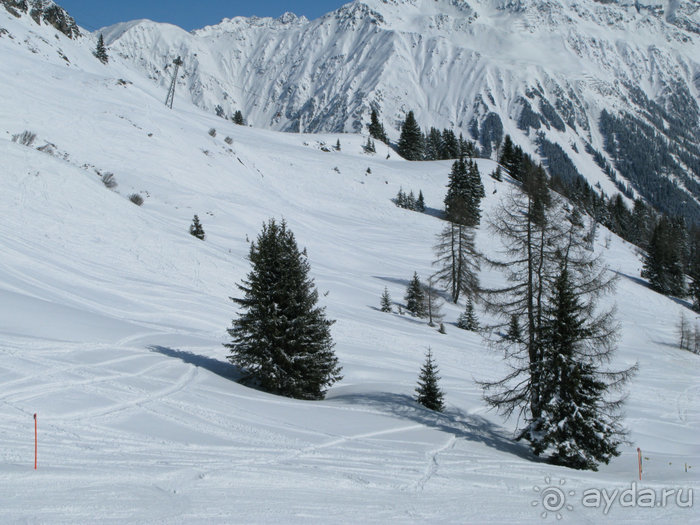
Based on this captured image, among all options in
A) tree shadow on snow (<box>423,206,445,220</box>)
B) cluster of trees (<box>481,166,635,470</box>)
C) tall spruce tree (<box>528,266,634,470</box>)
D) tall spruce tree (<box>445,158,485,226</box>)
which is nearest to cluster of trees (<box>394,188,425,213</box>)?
tree shadow on snow (<box>423,206,445,220</box>)

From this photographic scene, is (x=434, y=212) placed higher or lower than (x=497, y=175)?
lower

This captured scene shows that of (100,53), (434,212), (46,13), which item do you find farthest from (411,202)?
(46,13)

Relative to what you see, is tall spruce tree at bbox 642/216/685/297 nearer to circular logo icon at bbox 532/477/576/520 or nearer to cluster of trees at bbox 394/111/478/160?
cluster of trees at bbox 394/111/478/160

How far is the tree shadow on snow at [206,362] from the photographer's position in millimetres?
14672

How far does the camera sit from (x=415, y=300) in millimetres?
32125

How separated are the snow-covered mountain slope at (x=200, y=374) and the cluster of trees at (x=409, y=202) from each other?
1500 cm

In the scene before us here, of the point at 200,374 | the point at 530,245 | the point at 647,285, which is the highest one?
the point at 647,285

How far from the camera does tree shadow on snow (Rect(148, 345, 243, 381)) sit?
1467 cm

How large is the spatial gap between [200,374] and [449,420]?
23.7ft

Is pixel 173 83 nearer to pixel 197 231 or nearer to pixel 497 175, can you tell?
pixel 197 231

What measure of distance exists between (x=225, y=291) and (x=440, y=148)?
9236 cm

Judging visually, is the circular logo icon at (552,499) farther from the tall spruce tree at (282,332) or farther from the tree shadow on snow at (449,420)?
the tall spruce tree at (282,332)

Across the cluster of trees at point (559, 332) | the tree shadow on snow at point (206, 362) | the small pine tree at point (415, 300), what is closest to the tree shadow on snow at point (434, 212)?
the small pine tree at point (415, 300)

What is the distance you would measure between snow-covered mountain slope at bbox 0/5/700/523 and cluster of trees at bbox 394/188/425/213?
49.2 ft
